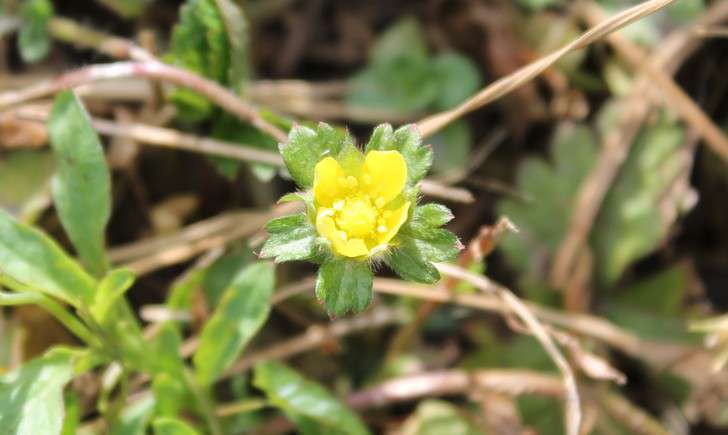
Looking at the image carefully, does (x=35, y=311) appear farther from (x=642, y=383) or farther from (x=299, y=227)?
(x=642, y=383)

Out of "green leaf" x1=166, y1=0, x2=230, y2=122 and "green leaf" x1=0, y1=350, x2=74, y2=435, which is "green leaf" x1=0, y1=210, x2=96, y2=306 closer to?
"green leaf" x1=0, y1=350, x2=74, y2=435

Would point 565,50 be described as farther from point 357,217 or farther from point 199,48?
point 199,48

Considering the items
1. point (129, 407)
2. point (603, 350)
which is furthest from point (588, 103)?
point (129, 407)

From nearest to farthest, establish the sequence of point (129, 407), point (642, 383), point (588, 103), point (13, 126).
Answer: point (129, 407) → point (13, 126) → point (642, 383) → point (588, 103)

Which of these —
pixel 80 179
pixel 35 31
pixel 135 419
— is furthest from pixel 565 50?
pixel 35 31

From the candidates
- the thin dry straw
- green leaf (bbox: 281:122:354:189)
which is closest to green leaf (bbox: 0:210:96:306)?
green leaf (bbox: 281:122:354:189)
